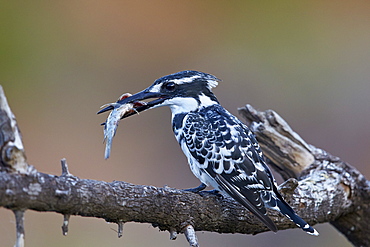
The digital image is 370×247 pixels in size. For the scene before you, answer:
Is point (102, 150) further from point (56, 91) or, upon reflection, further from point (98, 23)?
point (98, 23)

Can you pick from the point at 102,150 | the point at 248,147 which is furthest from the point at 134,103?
the point at 102,150

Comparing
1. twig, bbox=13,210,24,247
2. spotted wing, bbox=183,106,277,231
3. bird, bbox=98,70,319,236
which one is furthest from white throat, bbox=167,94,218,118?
twig, bbox=13,210,24,247

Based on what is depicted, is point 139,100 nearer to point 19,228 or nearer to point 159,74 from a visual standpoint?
point 19,228

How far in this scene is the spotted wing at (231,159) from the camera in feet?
7.75

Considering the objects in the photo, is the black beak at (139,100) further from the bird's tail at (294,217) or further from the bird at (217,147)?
the bird's tail at (294,217)

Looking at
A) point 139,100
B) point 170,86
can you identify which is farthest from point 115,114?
point 170,86

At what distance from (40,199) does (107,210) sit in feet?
0.96

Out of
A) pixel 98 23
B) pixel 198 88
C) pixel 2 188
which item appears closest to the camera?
pixel 2 188

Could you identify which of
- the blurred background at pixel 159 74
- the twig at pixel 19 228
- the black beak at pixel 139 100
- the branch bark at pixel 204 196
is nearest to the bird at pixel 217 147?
the black beak at pixel 139 100

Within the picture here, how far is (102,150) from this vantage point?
530cm

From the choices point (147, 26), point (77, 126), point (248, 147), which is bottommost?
point (248, 147)

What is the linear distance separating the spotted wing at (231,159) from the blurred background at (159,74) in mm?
2359

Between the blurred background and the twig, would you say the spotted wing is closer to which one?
the twig

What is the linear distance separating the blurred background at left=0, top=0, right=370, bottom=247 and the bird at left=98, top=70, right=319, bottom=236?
228 cm
